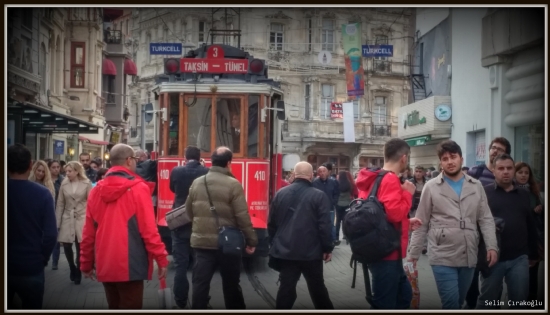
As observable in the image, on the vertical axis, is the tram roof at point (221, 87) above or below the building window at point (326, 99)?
below

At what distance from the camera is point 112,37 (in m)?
40.9

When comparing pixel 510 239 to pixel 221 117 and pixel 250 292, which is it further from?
pixel 221 117

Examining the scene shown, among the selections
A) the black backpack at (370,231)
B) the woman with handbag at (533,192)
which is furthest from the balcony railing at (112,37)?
the black backpack at (370,231)

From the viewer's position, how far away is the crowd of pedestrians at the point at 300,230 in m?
6.98

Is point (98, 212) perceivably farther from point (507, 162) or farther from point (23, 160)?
point (507, 162)

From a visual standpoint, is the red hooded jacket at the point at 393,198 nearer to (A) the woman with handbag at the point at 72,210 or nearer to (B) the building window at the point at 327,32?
(A) the woman with handbag at the point at 72,210

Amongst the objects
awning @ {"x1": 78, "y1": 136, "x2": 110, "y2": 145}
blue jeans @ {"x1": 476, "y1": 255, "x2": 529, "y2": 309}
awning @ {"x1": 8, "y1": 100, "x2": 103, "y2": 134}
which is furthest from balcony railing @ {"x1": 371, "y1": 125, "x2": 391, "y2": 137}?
blue jeans @ {"x1": 476, "y1": 255, "x2": 529, "y2": 309}

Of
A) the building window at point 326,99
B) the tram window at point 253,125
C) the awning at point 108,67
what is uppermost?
the awning at point 108,67

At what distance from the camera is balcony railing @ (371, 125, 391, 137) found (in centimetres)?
4578

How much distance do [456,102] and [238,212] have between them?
663 inches

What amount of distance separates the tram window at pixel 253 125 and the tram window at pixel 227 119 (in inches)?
6.3

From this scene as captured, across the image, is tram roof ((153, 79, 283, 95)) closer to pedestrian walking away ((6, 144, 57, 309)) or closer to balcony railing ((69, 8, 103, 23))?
pedestrian walking away ((6, 144, 57, 309))

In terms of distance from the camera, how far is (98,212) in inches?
282

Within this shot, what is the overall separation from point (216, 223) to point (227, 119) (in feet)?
16.2
